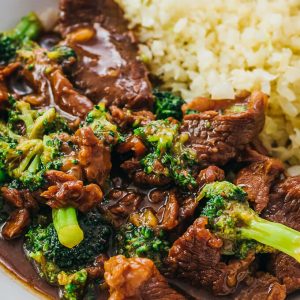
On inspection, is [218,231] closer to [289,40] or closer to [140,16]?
[289,40]

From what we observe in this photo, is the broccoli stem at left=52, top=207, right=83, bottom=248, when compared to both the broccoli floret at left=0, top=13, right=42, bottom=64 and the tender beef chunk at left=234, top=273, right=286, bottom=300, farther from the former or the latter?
the broccoli floret at left=0, top=13, right=42, bottom=64

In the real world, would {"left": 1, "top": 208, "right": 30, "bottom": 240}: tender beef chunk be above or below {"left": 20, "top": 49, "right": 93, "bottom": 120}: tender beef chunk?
below

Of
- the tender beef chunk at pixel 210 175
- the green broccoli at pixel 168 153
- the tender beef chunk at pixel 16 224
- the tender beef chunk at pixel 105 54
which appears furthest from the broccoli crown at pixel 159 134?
the tender beef chunk at pixel 16 224

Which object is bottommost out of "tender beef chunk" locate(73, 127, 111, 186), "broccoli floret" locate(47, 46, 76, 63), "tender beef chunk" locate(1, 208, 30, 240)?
"tender beef chunk" locate(1, 208, 30, 240)

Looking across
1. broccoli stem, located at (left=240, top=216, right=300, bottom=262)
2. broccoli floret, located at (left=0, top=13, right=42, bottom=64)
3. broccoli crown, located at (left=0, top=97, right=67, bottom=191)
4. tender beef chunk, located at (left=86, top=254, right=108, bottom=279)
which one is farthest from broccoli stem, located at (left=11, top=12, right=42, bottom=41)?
broccoli stem, located at (left=240, top=216, right=300, bottom=262)

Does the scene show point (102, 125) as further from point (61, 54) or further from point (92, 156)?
point (61, 54)

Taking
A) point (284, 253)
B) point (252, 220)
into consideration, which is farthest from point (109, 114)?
point (284, 253)
